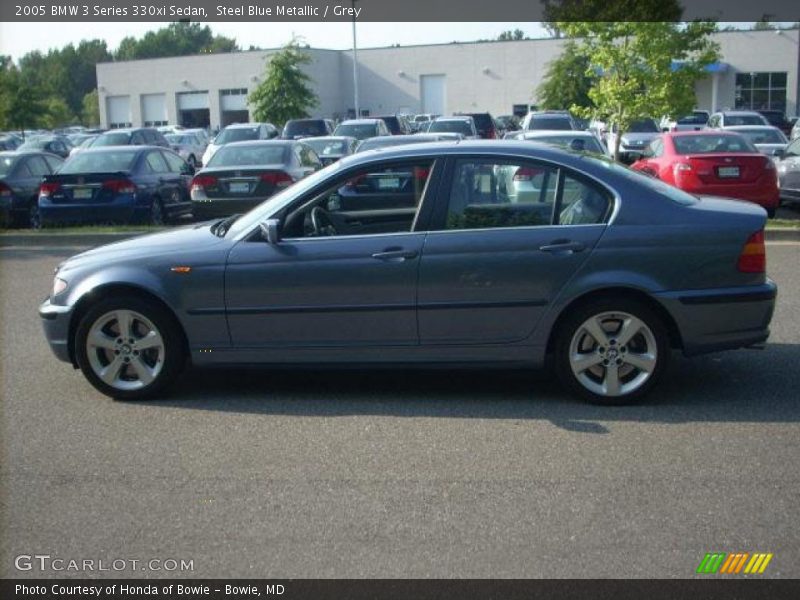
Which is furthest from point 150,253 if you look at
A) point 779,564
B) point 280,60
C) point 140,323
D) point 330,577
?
point 280,60

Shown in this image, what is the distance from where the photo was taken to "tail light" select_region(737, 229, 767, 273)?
6.25 metres

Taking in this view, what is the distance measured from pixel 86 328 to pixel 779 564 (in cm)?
455

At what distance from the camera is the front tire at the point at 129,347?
6.51m

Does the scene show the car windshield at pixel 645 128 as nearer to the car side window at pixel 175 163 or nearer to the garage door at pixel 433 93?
the car side window at pixel 175 163

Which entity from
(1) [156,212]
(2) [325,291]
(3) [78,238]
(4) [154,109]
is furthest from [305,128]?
(4) [154,109]

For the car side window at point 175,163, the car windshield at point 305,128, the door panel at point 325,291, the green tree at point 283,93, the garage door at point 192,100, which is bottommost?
the door panel at point 325,291

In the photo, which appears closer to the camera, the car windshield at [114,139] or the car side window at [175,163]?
the car side window at [175,163]

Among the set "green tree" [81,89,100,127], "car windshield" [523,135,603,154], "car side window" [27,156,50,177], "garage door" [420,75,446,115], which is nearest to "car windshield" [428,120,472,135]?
"car windshield" [523,135,603,154]

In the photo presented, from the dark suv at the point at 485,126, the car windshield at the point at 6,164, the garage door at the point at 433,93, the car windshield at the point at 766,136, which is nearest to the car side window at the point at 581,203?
the car windshield at the point at 6,164

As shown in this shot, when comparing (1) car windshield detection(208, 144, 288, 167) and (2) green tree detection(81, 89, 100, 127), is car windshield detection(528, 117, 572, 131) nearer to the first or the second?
(1) car windshield detection(208, 144, 288, 167)

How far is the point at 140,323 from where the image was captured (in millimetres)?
6582

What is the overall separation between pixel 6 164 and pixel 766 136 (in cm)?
1731

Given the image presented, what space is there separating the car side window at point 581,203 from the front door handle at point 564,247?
177mm

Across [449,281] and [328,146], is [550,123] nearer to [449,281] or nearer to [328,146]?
[328,146]
